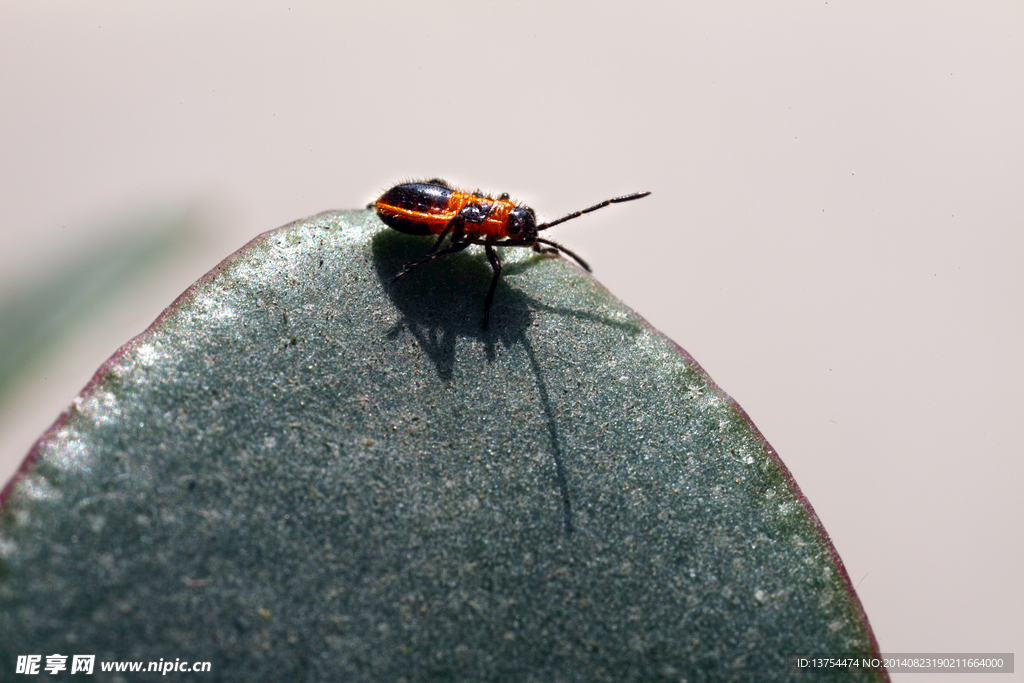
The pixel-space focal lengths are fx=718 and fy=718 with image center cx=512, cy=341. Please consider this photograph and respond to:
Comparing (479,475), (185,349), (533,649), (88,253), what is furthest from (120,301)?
(533,649)

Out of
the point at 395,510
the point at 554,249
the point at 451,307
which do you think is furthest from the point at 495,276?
the point at 395,510

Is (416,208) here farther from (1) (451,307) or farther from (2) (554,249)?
(2) (554,249)

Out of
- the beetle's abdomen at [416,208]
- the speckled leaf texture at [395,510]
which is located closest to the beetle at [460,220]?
the beetle's abdomen at [416,208]

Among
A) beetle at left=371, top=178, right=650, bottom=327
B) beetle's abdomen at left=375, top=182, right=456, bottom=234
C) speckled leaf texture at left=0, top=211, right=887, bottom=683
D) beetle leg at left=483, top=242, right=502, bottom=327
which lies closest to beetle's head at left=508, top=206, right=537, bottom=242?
beetle at left=371, top=178, right=650, bottom=327

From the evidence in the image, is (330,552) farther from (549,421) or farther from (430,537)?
(549,421)

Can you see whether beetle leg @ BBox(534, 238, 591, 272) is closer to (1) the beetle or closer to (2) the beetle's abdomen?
(1) the beetle

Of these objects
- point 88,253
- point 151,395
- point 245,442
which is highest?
point 88,253
